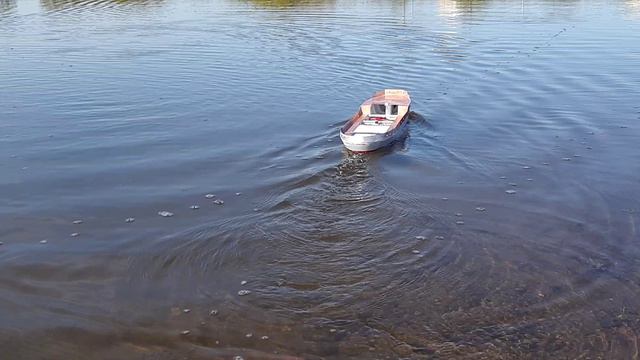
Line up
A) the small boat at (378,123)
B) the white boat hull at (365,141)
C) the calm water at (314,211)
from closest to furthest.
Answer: the calm water at (314,211)
the white boat hull at (365,141)
the small boat at (378,123)

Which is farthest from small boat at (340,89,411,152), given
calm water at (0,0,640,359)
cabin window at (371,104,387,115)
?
calm water at (0,0,640,359)

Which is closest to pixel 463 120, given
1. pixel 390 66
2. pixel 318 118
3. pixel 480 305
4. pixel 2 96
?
pixel 318 118

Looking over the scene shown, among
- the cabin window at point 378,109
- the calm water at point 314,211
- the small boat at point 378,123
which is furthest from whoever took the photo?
the cabin window at point 378,109

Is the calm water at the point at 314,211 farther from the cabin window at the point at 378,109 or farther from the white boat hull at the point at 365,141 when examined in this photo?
the cabin window at the point at 378,109

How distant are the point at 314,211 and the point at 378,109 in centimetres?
907

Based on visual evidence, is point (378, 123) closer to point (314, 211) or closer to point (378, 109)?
point (378, 109)

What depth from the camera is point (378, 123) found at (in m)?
23.5

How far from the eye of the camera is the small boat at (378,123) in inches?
841

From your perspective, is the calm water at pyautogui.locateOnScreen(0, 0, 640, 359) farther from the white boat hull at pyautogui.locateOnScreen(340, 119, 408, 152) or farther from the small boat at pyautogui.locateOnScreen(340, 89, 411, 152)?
the small boat at pyautogui.locateOnScreen(340, 89, 411, 152)

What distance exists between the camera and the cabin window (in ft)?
81.4

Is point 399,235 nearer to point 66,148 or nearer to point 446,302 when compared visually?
point 446,302

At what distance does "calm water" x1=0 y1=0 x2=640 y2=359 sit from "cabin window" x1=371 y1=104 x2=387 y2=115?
1436 mm

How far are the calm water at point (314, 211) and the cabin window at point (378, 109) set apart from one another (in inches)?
56.5

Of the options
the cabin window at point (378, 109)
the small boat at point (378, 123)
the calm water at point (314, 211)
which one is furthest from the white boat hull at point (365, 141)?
the cabin window at point (378, 109)
